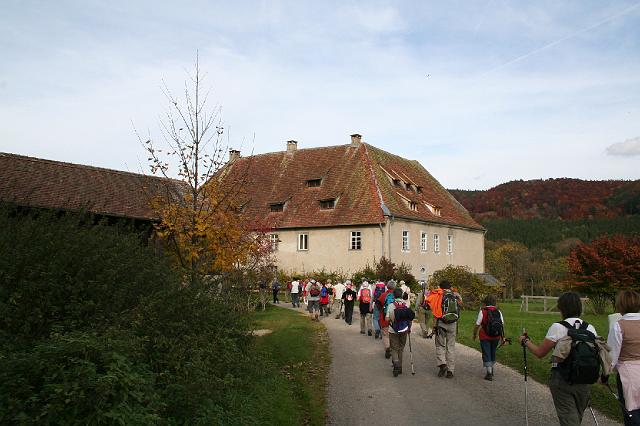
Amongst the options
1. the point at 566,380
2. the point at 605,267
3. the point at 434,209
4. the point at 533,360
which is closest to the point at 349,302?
the point at 533,360

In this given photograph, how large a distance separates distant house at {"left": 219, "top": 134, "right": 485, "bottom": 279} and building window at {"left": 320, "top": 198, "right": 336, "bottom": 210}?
0.07m

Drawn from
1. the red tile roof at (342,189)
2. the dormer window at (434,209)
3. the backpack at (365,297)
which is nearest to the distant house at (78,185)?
the backpack at (365,297)

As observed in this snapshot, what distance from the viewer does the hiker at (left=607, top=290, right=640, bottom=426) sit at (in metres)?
6.31

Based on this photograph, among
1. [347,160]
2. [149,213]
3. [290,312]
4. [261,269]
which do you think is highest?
[347,160]

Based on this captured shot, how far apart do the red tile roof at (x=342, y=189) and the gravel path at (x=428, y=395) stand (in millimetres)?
23932

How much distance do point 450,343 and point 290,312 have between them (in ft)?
49.2

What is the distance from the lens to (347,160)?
140 ft

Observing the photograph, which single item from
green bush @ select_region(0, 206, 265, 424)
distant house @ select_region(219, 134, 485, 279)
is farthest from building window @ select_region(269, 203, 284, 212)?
green bush @ select_region(0, 206, 265, 424)

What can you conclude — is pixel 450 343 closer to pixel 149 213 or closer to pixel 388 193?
pixel 149 213

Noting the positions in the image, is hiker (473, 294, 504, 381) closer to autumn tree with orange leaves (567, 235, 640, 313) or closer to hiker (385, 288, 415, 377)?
hiker (385, 288, 415, 377)

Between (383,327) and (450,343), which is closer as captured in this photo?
(450,343)

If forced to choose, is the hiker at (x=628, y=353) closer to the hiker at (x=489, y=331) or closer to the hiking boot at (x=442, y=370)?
the hiker at (x=489, y=331)

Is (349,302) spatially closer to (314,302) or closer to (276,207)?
(314,302)

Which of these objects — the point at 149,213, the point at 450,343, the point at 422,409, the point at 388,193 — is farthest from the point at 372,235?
the point at 422,409
